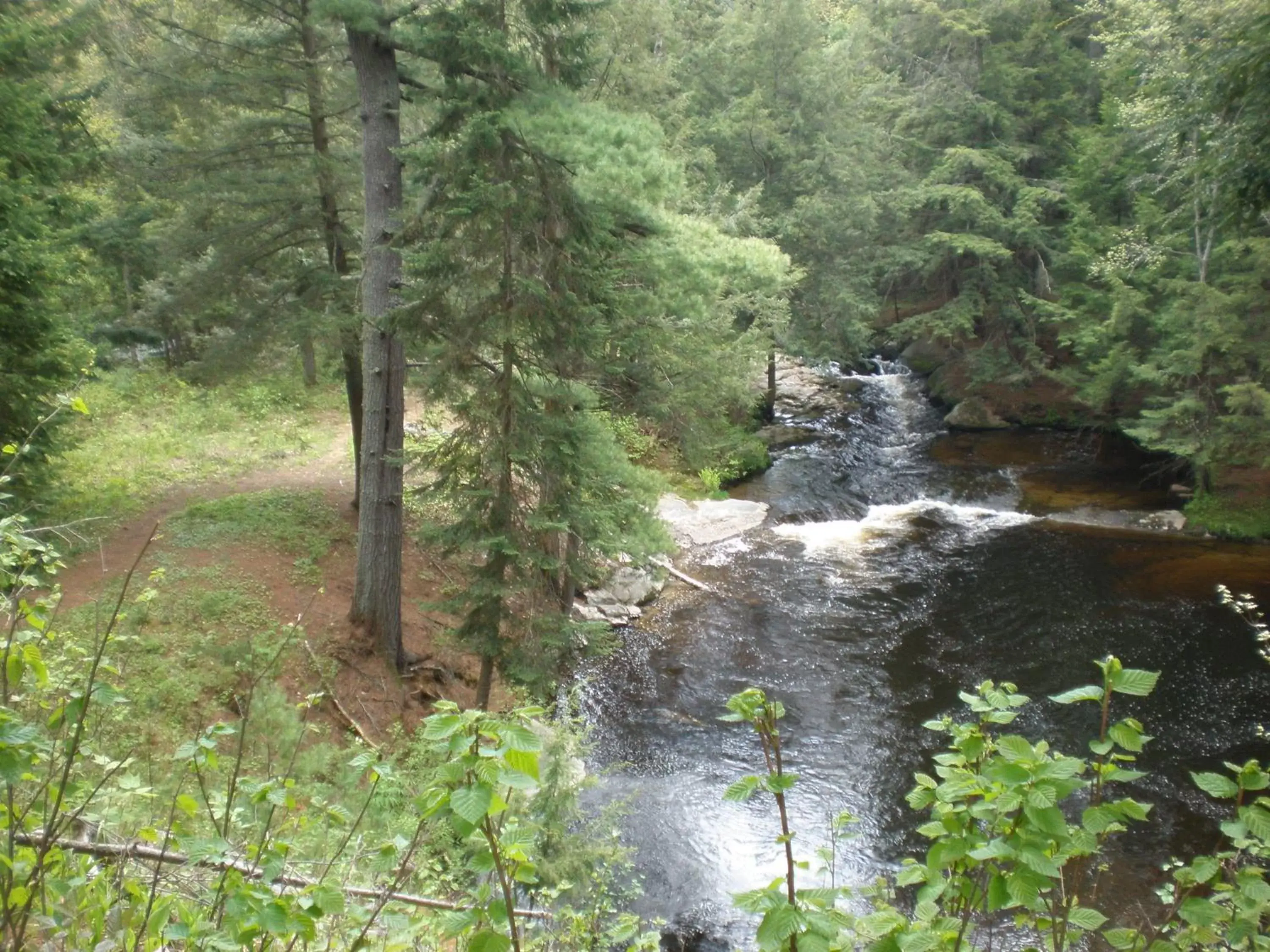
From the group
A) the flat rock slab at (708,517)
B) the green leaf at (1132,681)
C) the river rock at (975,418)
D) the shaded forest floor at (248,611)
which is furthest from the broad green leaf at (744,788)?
the river rock at (975,418)

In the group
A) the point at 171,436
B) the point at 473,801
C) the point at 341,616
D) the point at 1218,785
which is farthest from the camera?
the point at 171,436

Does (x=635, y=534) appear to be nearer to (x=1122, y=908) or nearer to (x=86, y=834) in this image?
(x=1122, y=908)

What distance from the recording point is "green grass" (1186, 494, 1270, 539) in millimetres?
14172

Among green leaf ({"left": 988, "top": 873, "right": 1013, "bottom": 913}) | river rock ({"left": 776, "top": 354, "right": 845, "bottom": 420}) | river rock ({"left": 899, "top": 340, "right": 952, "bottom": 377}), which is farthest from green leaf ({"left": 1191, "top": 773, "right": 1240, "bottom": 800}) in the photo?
river rock ({"left": 899, "top": 340, "right": 952, "bottom": 377})

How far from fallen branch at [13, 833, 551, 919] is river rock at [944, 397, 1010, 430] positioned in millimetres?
21216

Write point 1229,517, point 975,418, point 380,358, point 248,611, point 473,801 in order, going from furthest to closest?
point 975,418 → point 1229,517 → point 248,611 → point 380,358 → point 473,801

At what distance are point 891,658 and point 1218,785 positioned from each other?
9174 millimetres

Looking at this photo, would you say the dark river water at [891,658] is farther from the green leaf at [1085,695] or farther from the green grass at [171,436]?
the green grass at [171,436]

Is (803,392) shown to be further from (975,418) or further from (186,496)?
(186,496)

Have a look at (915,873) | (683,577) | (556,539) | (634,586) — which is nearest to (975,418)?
(683,577)

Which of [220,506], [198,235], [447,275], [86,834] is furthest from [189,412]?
[86,834]

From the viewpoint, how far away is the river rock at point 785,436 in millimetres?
20109

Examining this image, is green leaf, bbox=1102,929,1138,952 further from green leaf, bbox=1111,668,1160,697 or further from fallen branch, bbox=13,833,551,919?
fallen branch, bbox=13,833,551,919

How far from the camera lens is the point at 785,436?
20.6 meters
